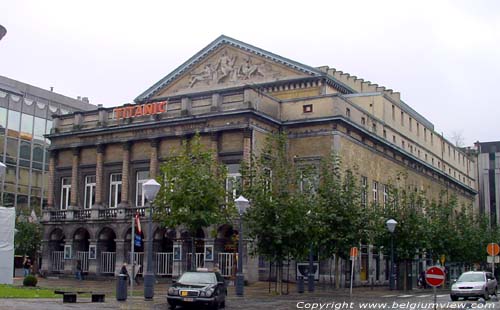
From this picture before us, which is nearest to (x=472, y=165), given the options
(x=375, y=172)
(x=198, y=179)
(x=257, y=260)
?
(x=375, y=172)

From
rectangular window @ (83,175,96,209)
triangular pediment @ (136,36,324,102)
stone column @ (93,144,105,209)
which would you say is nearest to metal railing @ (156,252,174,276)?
stone column @ (93,144,105,209)

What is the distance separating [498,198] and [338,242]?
3148 inches

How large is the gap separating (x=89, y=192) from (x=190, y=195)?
1062 inches

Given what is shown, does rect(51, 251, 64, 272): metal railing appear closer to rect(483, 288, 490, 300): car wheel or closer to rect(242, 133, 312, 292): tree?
rect(242, 133, 312, 292): tree

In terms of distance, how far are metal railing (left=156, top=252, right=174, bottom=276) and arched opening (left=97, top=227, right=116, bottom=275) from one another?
173 inches

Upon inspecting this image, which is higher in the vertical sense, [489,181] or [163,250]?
[489,181]

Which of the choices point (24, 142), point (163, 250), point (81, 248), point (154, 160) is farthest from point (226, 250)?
point (24, 142)

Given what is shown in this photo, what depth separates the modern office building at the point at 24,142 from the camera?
83.7 m

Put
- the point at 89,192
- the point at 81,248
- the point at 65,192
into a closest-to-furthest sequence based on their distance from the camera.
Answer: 1. the point at 81,248
2. the point at 89,192
3. the point at 65,192

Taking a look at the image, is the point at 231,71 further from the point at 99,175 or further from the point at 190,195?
the point at 190,195

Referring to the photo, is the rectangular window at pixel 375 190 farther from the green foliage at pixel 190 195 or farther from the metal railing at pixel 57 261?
the metal railing at pixel 57 261

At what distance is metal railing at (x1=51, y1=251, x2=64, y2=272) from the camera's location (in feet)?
200

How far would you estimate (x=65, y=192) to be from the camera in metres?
62.9

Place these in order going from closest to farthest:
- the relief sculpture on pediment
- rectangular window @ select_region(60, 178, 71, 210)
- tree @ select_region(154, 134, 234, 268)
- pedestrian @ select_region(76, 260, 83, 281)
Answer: tree @ select_region(154, 134, 234, 268), pedestrian @ select_region(76, 260, 83, 281), rectangular window @ select_region(60, 178, 71, 210), the relief sculpture on pediment
